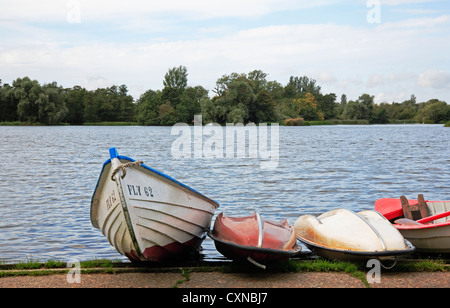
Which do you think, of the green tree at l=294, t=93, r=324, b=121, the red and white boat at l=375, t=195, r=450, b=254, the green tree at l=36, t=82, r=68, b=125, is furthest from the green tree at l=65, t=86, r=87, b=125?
the red and white boat at l=375, t=195, r=450, b=254

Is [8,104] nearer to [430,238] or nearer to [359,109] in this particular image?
[359,109]

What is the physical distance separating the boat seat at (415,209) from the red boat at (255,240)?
290cm

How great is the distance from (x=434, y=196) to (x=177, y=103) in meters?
122

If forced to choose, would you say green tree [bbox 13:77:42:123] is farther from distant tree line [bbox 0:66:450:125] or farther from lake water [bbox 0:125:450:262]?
lake water [bbox 0:125:450:262]

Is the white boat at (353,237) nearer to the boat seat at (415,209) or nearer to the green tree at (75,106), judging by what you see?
the boat seat at (415,209)

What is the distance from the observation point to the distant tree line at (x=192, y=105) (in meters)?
106

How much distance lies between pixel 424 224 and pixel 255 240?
3191 mm

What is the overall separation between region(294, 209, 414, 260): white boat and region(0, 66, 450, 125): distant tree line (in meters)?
94.6

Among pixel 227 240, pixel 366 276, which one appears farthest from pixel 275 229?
pixel 366 276

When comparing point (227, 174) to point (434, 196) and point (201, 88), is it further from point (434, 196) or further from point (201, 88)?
point (201, 88)

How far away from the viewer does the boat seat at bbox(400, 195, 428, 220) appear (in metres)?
9.29

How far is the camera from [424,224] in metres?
8.15

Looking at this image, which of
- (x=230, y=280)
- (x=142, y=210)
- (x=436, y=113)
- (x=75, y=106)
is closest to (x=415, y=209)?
(x=230, y=280)

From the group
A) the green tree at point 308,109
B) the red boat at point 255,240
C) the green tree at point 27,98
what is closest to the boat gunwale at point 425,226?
the red boat at point 255,240
